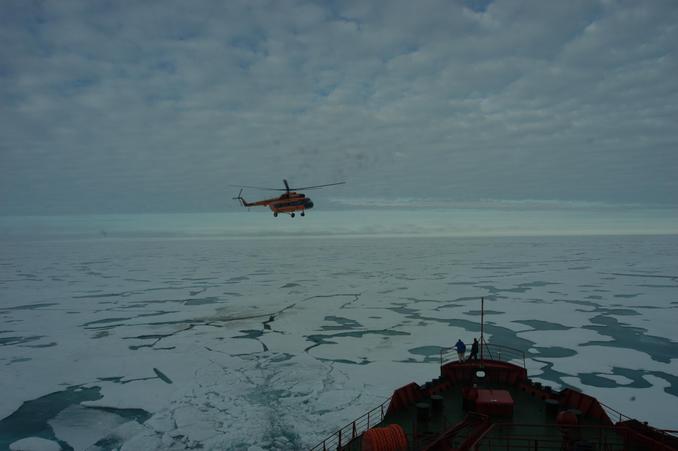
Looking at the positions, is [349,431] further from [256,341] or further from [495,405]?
[256,341]

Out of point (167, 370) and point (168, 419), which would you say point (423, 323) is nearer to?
point (167, 370)

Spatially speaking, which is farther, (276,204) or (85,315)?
(276,204)

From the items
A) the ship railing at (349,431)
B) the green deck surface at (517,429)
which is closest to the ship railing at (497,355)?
the ship railing at (349,431)

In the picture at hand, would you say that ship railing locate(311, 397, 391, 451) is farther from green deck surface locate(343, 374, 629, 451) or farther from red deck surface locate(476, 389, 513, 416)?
→ red deck surface locate(476, 389, 513, 416)

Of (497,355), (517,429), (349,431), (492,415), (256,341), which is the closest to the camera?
(517,429)

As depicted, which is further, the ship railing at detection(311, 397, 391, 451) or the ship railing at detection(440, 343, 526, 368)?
the ship railing at detection(440, 343, 526, 368)

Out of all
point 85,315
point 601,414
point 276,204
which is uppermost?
point 276,204

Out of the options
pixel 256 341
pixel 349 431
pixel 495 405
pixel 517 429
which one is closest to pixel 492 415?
pixel 495 405

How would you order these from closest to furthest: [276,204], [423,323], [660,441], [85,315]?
[660,441] < [423,323] < [85,315] < [276,204]

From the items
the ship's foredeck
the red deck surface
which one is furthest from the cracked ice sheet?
the red deck surface

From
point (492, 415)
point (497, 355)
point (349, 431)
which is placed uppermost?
point (492, 415)

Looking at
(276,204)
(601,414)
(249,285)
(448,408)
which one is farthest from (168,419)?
(249,285)
